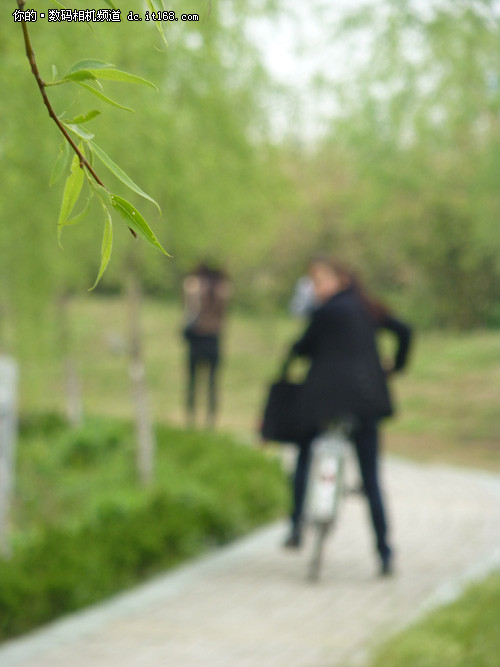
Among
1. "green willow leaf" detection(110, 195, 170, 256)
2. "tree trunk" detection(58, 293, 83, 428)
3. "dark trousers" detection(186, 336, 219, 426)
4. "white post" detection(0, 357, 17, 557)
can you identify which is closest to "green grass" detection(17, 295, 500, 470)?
"tree trunk" detection(58, 293, 83, 428)

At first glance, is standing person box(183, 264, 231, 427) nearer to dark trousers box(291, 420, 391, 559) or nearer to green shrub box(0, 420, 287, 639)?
green shrub box(0, 420, 287, 639)

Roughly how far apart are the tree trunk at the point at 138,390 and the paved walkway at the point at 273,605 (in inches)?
81.5

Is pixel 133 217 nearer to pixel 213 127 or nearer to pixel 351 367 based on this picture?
pixel 351 367

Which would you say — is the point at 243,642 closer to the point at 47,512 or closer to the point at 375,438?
the point at 375,438

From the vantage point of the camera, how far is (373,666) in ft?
16.3

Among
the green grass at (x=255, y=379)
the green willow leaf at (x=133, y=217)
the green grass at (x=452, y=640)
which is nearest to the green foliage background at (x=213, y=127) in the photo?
the green willow leaf at (x=133, y=217)

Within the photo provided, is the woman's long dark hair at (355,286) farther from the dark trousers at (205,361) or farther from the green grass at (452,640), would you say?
the dark trousers at (205,361)

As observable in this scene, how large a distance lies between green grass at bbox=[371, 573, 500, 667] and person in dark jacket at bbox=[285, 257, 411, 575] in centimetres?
123

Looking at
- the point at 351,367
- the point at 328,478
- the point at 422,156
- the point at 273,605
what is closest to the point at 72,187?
the point at 273,605

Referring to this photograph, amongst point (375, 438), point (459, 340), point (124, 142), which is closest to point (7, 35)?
point (124, 142)

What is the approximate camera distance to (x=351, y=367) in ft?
22.6

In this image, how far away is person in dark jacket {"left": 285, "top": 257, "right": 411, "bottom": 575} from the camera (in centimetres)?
689

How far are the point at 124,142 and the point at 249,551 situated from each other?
9.62ft

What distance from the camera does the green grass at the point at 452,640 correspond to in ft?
16.2
